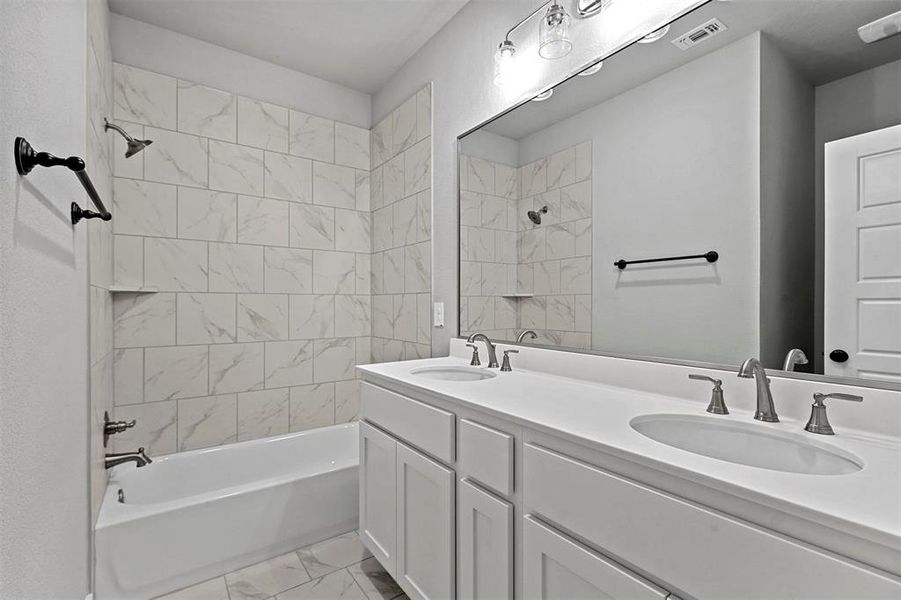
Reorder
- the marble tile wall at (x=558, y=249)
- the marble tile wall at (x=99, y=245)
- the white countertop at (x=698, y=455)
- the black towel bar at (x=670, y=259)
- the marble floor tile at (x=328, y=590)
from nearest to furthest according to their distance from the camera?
1. the white countertop at (x=698, y=455)
2. the black towel bar at (x=670, y=259)
3. the marble tile wall at (x=99, y=245)
4. the marble tile wall at (x=558, y=249)
5. the marble floor tile at (x=328, y=590)

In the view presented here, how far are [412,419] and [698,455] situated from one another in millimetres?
924

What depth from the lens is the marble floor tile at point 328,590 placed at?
1747 mm

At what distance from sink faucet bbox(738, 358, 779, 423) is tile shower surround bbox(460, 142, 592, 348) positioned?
0.60m

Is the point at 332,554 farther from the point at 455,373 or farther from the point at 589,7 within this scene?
the point at 589,7

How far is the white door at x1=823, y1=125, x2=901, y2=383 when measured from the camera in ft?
2.98

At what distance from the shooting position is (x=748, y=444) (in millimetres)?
1008

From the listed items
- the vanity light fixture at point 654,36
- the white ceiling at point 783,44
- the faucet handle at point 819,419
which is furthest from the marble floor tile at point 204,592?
the vanity light fixture at point 654,36

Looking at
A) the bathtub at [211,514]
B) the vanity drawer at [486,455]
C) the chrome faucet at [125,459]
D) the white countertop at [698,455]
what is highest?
the white countertop at [698,455]

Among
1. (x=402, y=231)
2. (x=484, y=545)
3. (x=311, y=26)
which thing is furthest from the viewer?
(x=402, y=231)

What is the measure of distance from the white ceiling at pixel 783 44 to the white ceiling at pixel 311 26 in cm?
106

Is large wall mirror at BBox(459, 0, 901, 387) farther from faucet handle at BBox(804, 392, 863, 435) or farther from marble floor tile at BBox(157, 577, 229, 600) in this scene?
marble floor tile at BBox(157, 577, 229, 600)

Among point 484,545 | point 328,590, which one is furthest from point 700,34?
point 328,590

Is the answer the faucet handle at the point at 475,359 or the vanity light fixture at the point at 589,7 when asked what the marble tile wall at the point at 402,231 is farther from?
the vanity light fixture at the point at 589,7

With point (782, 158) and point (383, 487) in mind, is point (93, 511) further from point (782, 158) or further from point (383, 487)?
point (782, 158)
